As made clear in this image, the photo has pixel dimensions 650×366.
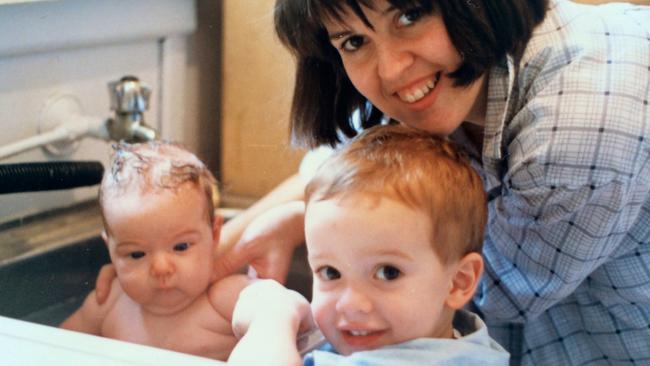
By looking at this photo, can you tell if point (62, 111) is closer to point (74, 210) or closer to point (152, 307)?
point (74, 210)

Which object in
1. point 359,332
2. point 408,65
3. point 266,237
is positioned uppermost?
point 408,65

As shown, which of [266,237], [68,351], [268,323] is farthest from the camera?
[266,237]

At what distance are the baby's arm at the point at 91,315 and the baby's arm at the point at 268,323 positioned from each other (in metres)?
0.10

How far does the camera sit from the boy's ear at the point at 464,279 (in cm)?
62

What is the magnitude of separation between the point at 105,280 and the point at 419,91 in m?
0.32

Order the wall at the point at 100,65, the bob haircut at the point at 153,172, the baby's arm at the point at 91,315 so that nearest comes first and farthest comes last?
1. the baby's arm at the point at 91,315
2. the bob haircut at the point at 153,172
3. the wall at the point at 100,65

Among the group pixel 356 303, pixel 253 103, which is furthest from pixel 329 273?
pixel 253 103

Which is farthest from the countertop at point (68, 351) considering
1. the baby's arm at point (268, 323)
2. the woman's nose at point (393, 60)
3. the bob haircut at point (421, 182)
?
the woman's nose at point (393, 60)

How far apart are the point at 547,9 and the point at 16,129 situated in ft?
1.70

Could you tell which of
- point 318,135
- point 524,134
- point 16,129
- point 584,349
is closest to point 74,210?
point 16,129

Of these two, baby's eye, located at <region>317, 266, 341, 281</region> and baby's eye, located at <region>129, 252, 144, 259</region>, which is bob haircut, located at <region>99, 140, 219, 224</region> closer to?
baby's eye, located at <region>129, 252, 144, 259</region>

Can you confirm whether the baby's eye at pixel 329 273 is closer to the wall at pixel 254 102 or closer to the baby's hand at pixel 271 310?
the baby's hand at pixel 271 310

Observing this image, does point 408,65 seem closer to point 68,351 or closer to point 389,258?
point 389,258

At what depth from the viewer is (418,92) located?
2.32ft
